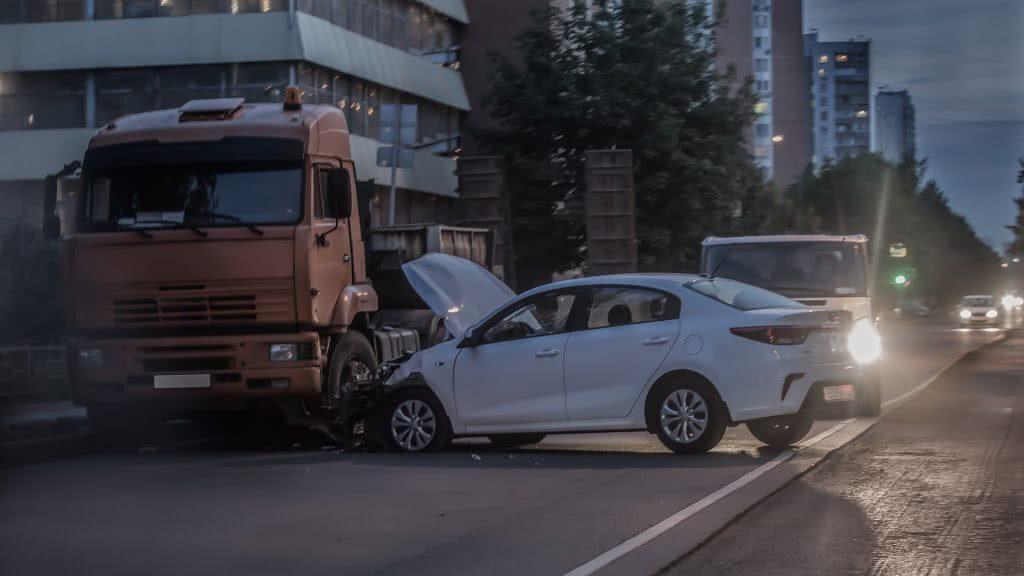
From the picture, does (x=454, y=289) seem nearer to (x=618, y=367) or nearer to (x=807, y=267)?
(x=618, y=367)

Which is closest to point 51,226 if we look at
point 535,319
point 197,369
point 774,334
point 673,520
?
point 197,369

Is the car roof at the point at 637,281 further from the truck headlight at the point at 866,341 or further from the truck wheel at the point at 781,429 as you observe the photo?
the truck headlight at the point at 866,341

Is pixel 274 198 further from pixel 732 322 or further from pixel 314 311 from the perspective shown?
pixel 732 322

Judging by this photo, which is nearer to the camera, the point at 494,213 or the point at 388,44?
→ the point at 494,213

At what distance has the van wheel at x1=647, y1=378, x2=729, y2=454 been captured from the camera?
13023mm

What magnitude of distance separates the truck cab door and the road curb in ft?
14.6

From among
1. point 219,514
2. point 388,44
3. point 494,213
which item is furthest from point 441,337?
point 388,44

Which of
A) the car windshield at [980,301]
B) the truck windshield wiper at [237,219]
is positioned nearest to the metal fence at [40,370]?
the truck windshield wiper at [237,219]

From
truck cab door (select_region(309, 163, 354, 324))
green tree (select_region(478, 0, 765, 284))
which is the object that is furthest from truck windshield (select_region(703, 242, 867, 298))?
green tree (select_region(478, 0, 765, 284))

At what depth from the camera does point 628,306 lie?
538 inches

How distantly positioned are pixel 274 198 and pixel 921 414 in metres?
8.06

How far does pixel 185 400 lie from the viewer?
14375 millimetres

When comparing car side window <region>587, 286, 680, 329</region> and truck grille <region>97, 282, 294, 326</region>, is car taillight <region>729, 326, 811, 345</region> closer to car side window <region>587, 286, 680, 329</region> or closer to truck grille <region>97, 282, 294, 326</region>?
car side window <region>587, 286, 680, 329</region>

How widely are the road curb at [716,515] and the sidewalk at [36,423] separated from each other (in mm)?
6758
